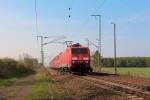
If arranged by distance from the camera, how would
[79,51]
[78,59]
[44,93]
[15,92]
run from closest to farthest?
[44,93]
[15,92]
[78,59]
[79,51]

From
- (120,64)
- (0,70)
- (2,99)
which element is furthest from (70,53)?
(120,64)

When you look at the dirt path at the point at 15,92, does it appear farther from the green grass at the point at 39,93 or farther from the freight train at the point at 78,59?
the freight train at the point at 78,59

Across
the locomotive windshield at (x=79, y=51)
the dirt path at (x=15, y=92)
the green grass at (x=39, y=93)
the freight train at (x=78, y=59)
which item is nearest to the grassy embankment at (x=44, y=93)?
the green grass at (x=39, y=93)

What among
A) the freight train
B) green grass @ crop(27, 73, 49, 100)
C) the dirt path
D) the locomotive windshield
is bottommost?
the dirt path

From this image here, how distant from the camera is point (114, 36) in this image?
6575 cm

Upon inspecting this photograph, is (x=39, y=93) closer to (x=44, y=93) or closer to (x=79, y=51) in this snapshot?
(x=44, y=93)

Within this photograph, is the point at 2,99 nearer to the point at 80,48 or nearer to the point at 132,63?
the point at 80,48

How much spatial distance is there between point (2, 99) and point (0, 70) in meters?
39.2

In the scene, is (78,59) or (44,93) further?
(78,59)

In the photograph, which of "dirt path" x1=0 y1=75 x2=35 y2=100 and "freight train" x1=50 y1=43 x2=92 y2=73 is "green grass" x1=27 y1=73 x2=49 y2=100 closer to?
"dirt path" x1=0 y1=75 x2=35 y2=100

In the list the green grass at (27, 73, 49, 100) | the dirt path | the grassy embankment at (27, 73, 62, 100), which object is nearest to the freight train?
the dirt path

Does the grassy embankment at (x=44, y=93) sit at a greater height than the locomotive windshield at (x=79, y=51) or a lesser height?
lesser

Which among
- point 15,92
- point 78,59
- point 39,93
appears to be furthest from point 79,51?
point 39,93

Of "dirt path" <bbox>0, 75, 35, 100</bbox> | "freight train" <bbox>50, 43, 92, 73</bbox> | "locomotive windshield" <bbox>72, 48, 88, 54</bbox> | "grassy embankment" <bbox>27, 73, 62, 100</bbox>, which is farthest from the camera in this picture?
"locomotive windshield" <bbox>72, 48, 88, 54</bbox>
